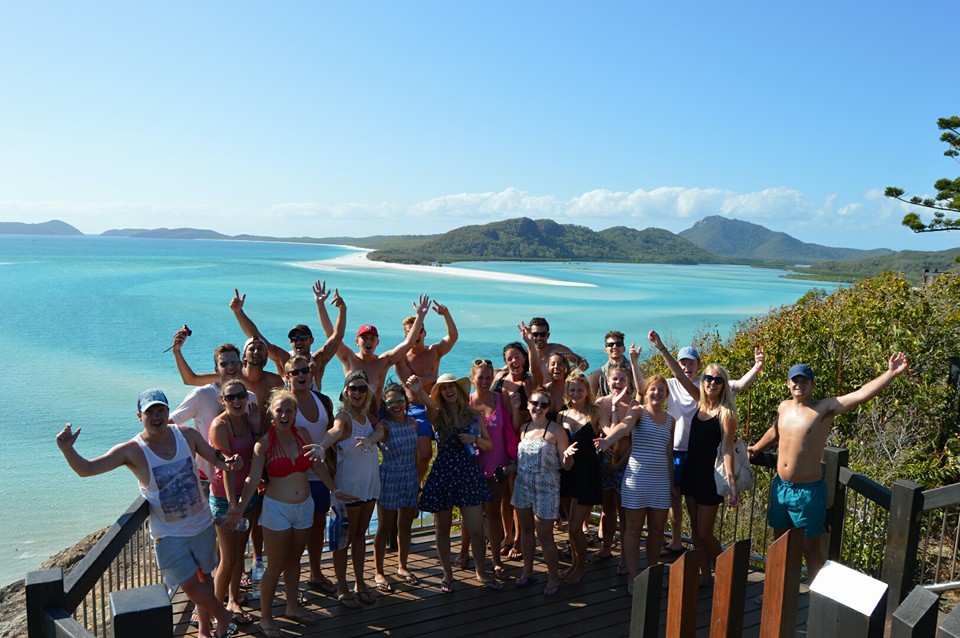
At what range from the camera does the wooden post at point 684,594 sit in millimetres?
2047

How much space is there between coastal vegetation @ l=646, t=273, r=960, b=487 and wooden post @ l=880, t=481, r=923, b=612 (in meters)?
4.76

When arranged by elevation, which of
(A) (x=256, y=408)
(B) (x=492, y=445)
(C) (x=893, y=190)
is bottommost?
(B) (x=492, y=445)

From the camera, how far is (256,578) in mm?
5348

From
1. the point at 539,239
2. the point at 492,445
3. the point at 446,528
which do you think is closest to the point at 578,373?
the point at 492,445

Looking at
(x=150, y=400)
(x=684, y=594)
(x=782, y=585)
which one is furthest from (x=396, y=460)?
(x=782, y=585)

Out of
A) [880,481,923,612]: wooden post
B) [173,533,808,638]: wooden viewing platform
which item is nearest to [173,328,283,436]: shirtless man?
[173,533,808,638]: wooden viewing platform

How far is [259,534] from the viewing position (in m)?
5.37

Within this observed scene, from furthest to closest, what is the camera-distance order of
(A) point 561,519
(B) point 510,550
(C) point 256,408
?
(A) point 561,519 → (B) point 510,550 → (C) point 256,408

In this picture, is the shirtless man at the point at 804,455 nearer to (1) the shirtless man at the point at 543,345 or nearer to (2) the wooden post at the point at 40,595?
(1) the shirtless man at the point at 543,345

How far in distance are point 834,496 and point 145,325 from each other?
184ft

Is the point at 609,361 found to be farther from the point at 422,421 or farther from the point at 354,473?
the point at 354,473

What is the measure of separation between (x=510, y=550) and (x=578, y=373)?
1.83 m

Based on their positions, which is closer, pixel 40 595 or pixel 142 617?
pixel 142 617

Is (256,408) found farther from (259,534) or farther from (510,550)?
(510,550)
